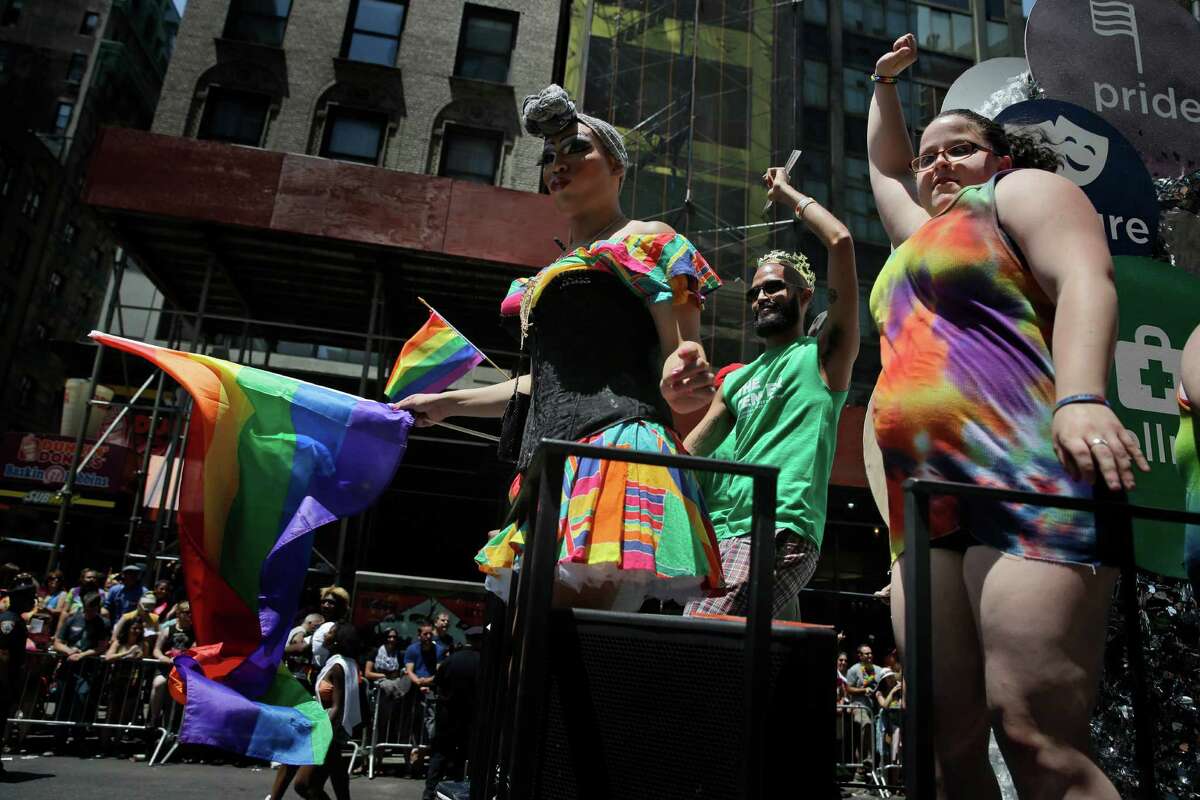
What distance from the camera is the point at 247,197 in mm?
13719

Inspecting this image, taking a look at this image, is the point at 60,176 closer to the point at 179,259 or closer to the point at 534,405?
the point at 179,259

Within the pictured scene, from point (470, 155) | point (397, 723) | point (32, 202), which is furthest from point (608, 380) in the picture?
point (32, 202)

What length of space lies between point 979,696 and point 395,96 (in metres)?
18.2

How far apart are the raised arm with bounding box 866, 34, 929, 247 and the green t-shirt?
33.3 inches

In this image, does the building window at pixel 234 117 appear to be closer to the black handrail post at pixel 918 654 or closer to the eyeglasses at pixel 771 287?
the eyeglasses at pixel 771 287

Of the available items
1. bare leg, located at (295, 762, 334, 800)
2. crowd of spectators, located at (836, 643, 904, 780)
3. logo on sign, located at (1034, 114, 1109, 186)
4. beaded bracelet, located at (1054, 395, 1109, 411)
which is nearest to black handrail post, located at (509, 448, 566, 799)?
beaded bracelet, located at (1054, 395, 1109, 411)

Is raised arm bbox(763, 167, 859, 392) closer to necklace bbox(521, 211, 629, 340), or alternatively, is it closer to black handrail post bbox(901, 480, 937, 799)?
necklace bbox(521, 211, 629, 340)

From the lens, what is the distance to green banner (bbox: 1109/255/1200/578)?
333 centimetres

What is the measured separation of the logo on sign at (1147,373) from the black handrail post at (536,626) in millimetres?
2796

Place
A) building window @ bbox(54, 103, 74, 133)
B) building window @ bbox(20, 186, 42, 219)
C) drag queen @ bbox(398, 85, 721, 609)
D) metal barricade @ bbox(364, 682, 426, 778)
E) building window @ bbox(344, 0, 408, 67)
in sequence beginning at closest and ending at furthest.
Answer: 1. drag queen @ bbox(398, 85, 721, 609)
2. metal barricade @ bbox(364, 682, 426, 778)
3. building window @ bbox(344, 0, 408, 67)
4. building window @ bbox(20, 186, 42, 219)
5. building window @ bbox(54, 103, 74, 133)

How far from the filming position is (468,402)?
290 cm

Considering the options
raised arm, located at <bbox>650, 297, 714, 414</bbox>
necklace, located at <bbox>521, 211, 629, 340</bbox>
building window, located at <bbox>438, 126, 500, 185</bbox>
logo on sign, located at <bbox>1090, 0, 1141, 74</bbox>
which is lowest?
raised arm, located at <bbox>650, 297, 714, 414</bbox>

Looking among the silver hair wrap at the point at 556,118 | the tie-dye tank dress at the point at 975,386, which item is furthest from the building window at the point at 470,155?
the tie-dye tank dress at the point at 975,386

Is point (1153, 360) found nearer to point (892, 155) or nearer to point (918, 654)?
point (892, 155)
